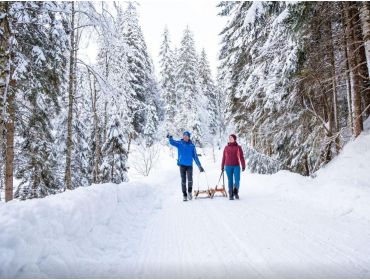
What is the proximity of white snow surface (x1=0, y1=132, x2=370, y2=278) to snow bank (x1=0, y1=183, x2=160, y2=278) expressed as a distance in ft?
0.04

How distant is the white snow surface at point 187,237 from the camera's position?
3410mm

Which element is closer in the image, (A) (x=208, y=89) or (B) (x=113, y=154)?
(B) (x=113, y=154)

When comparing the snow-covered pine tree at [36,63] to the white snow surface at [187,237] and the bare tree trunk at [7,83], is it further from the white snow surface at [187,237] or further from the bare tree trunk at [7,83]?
the white snow surface at [187,237]

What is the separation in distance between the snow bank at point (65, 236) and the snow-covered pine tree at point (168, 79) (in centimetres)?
3850

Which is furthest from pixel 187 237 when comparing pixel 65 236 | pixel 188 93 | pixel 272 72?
pixel 188 93

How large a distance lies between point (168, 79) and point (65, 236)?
42543mm

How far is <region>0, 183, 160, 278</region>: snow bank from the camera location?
3217 millimetres

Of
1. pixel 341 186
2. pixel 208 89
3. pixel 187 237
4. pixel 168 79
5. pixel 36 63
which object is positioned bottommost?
pixel 187 237

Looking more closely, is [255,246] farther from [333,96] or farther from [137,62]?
[137,62]

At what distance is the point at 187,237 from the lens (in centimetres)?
504

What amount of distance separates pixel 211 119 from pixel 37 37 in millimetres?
42866

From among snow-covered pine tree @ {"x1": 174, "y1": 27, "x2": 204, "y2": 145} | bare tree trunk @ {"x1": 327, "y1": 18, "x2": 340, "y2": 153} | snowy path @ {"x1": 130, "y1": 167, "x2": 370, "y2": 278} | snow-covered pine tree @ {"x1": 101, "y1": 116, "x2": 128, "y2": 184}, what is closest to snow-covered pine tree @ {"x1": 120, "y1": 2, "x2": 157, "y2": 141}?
snow-covered pine tree @ {"x1": 174, "y1": 27, "x2": 204, "y2": 145}

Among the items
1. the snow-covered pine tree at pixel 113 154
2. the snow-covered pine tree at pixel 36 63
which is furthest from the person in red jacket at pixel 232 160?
the snow-covered pine tree at pixel 113 154

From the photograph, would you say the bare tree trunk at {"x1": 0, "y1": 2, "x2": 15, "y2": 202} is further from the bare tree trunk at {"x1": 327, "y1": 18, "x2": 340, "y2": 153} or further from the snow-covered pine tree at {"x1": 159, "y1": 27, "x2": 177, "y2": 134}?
the snow-covered pine tree at {"x1": 159, "y1": 27, "x2": 177, "y2": 134}
